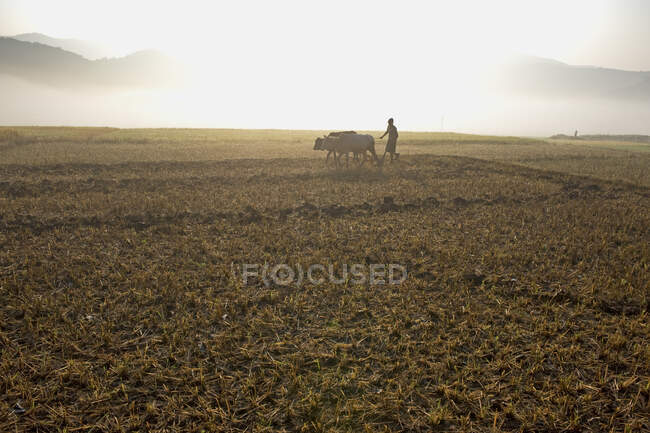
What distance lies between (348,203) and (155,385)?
28.5ft

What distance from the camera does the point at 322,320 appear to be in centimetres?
520

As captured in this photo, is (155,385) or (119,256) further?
(119,256)

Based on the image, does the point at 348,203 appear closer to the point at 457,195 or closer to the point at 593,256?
the point at 457,195

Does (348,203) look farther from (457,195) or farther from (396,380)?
A: (396,380)

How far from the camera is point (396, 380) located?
159 inches

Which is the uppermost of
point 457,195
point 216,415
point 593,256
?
point 457,195

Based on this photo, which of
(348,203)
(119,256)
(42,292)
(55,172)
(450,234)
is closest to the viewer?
(42,292)

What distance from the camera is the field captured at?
12.0 feet

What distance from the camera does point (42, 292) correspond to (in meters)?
5.88

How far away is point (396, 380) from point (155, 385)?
2.87 metres

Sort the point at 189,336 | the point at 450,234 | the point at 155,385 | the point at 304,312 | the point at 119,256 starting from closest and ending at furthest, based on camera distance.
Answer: the point at 155,385 → the point at 189,336 → the point at 304,312 → the point at 119,256 → the point at 450,234

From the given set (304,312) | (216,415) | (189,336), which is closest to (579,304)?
(304,312)

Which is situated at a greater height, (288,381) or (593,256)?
(593,256)

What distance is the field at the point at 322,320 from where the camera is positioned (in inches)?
143
